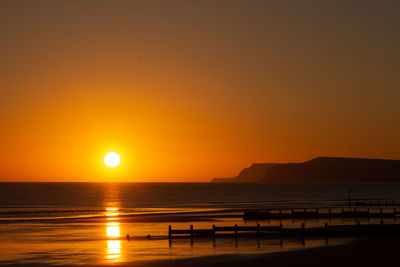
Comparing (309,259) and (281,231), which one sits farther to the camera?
(281,231)

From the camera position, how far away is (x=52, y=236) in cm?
5538

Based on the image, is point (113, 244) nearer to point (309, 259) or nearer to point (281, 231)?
point (281, 231)

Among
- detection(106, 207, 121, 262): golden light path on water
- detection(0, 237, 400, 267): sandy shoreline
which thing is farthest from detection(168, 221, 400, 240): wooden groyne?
detection(0, 237, 400, 267): sandy shoreline

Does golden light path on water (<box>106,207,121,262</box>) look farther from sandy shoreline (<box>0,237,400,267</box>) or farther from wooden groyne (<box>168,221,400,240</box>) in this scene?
wooden groyne (<box>168,221,400,240</box>)

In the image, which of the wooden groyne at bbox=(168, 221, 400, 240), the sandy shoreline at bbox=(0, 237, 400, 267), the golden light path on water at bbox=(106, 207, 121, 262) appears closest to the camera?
the sandy shoreline at bbox=(0, 237, 400, 267)

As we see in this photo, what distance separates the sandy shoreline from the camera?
3472 centimetres

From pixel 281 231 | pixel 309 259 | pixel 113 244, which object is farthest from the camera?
pixel 281 231

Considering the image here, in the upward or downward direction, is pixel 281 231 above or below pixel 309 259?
above

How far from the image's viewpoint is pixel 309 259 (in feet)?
118

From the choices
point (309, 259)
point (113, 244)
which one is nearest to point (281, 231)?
point (309, 259)

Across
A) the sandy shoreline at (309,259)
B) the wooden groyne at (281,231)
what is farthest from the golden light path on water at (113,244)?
the wooden groyne at (281,231)

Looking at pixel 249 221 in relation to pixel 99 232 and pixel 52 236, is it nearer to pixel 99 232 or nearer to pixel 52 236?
pixel 99 232

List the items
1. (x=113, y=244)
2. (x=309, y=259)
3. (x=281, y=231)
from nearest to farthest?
(x=309, y=259) < (x=113, y=244) < (x=281, y=231)

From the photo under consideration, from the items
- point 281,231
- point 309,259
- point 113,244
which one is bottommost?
point 309,259
